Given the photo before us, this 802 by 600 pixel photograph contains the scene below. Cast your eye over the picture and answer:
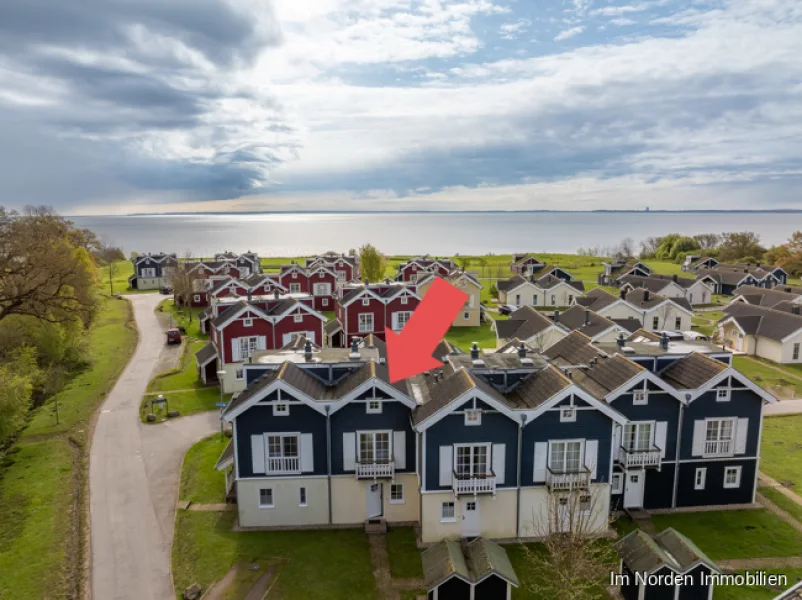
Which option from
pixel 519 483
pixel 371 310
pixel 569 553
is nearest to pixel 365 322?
pixel 371 310

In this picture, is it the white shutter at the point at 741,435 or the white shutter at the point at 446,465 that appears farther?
the white shutter at the point at 741,435

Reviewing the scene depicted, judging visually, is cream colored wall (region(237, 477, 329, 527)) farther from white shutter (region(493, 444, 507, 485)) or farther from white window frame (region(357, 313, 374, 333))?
white window frame (region(357, 313, 374, 333))

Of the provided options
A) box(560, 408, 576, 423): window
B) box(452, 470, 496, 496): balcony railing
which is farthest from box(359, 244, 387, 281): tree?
box(452, 470, 496, 496): balcony railing

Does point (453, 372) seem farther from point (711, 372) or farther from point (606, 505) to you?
point (711, 372)

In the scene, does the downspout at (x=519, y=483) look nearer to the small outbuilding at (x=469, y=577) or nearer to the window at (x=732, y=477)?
the small outbuilding at (x=469, y=577)

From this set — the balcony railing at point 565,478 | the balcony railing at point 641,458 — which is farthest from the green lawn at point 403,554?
the balcony railing at point 641,458

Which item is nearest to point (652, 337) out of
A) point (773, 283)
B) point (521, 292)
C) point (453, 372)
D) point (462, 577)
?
point (453, 372)
